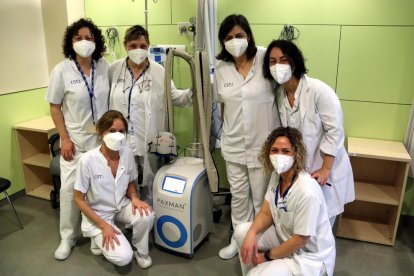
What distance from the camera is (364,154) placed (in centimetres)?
255

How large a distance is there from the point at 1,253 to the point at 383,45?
320 cm

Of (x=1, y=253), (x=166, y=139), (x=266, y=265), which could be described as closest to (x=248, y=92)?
(x=166, y=139)

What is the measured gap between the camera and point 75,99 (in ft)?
7.88

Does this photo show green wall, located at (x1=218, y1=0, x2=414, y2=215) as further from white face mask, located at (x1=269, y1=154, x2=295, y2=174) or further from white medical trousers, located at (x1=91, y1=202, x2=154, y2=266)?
white medical trousers, located at (x1=91, y1=202, x2=154, y2=266)

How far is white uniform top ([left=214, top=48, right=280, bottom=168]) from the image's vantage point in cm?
217

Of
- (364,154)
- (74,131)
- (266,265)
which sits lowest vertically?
(266,265)

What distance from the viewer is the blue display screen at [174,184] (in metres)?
2.36

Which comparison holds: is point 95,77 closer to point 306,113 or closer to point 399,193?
point 306,113

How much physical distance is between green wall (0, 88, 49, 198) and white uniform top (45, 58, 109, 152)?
1024 millimetres

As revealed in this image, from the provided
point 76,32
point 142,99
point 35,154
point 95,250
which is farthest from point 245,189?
point 35,154

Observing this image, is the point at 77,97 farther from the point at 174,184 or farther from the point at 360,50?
the point at 360,50

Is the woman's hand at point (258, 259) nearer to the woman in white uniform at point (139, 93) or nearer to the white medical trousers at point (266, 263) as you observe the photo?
the white medical trousers at point (266, 263)

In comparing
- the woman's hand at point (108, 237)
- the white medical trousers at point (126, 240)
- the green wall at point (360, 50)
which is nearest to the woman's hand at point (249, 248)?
the white medical trousers at point (126, 240)

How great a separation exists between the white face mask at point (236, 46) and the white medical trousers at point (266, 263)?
103cm
